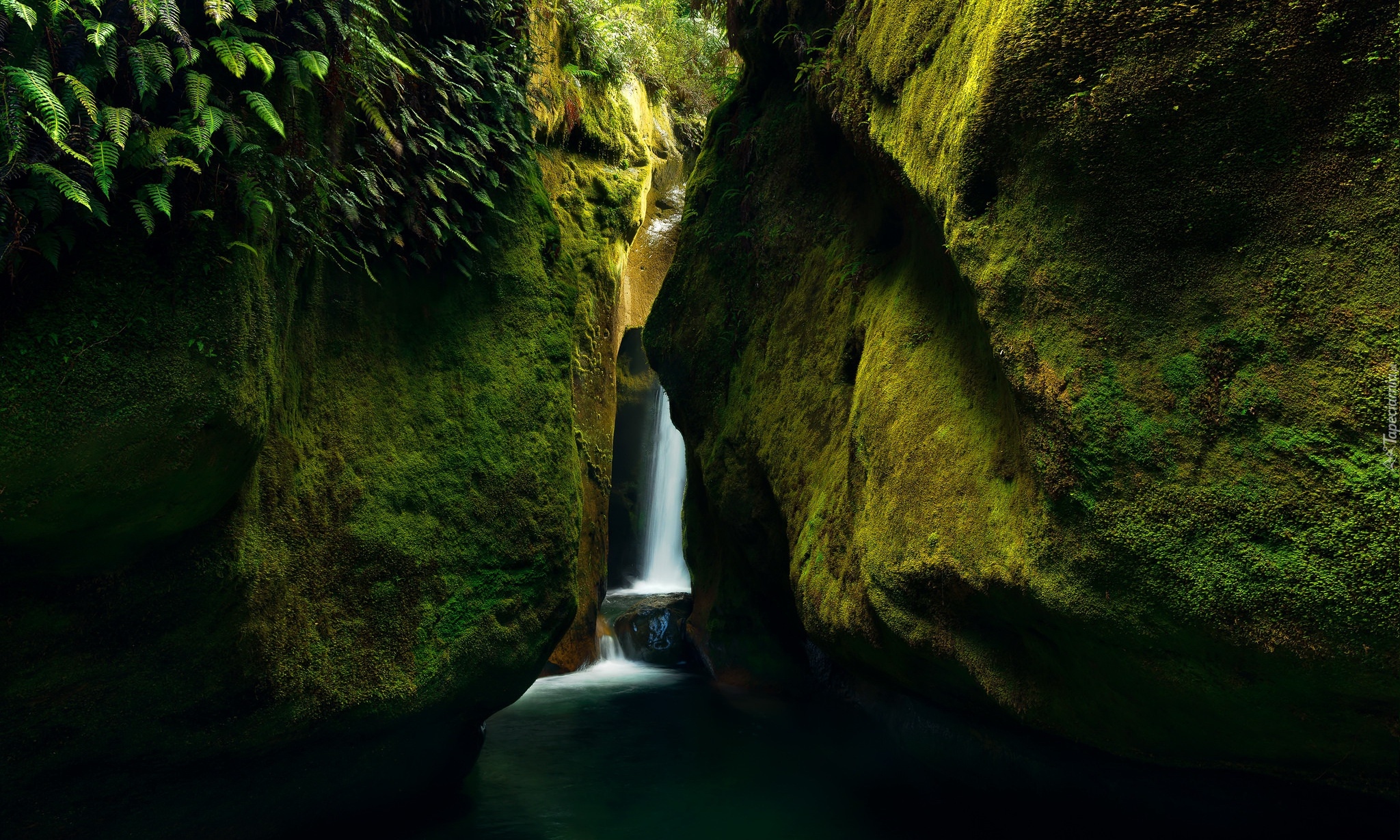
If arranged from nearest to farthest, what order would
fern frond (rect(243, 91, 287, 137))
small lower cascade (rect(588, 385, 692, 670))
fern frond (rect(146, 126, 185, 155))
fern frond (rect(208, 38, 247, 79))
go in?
fern frond (rect(146, 126, 185, 155)), fern frond (rect(208, 38, 247, 79)), fern frond (rect(243, 91, 287, 137)), small lower cascade (rect(588, 385, 692, 670))

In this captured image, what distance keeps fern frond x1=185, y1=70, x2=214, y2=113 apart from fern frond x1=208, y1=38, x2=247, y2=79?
0.14 m

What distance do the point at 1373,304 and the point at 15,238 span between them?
5990mm

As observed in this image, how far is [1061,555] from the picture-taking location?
13.0ft

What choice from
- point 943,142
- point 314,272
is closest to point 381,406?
point 314,272

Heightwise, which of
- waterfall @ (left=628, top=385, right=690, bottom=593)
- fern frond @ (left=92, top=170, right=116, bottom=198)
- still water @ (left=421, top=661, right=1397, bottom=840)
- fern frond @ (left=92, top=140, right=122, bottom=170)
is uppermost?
fern frond @ (left=92, top=140, right=122, bottom=170)

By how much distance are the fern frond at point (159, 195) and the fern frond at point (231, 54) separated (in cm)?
76

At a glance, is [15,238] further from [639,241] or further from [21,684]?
[639,241]

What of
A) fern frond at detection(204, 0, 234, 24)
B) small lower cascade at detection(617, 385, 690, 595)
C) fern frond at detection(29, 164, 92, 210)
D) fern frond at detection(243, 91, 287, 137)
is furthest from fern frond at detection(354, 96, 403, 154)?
small lower cascade at detection(617, 385, 690, 595)

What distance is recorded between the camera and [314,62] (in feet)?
14.3

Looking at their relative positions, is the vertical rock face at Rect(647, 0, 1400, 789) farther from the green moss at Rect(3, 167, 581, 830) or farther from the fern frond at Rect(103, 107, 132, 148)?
the fern frond at Rect(103, 107, 132, 148)

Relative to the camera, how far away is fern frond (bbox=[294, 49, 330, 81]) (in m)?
4.34

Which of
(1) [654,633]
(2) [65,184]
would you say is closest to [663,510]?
(1) [654,633]

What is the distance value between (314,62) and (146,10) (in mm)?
914

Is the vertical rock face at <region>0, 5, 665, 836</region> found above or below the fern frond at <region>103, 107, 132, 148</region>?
below
